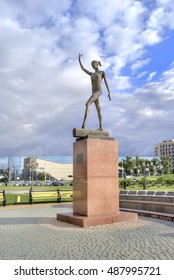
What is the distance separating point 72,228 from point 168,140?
16132cm

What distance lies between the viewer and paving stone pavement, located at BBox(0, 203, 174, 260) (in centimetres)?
584

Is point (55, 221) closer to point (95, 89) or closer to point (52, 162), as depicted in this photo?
point (95, 89)

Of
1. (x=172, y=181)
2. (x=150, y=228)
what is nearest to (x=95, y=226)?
(x=150, y=228)

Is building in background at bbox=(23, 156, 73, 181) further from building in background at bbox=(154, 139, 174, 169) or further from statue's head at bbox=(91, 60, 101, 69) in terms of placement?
statue's head at bbox=(91, 60, 101, 69)

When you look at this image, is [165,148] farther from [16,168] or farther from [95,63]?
[95,63]

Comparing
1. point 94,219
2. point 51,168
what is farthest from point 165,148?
point 94,219

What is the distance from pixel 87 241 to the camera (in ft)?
23.6

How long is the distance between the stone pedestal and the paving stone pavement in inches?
19.2

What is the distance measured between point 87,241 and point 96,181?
3.05 m

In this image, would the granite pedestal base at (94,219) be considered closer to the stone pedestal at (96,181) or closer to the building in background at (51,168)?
the stone pedestal at (96,181)

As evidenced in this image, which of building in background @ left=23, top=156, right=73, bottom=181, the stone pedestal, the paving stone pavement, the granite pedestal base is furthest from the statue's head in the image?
building in background @ left=23, top=156, right=73, bottom=181

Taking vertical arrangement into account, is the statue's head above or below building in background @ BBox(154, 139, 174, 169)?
below

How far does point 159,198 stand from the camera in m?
16.1

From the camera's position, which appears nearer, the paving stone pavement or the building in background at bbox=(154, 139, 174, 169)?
the paving stone pavement
